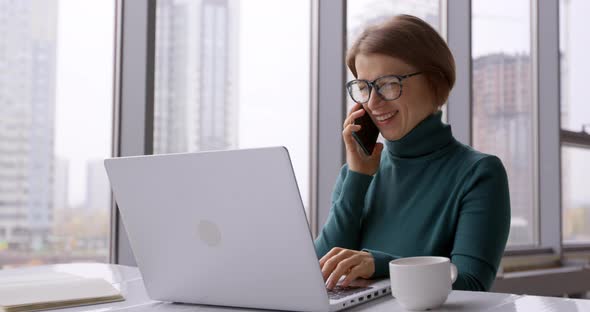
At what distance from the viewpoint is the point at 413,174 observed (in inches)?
56.8

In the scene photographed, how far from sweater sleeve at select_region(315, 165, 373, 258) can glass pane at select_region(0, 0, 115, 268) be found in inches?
28.4

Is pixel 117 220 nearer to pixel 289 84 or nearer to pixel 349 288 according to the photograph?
pixel 289 84

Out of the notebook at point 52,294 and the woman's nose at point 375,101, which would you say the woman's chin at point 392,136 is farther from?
the notebook at point 52,294

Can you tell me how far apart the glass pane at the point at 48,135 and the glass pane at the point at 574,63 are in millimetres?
3068

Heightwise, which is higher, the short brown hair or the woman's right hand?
the short brown hair

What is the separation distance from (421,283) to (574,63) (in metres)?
3.63

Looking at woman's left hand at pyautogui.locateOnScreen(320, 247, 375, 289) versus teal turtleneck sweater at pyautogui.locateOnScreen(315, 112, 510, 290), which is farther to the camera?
teal turtleneck sweater at pyautogui.locateOnScreen(315, 112, 510, 290)

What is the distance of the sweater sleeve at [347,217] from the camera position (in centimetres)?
141

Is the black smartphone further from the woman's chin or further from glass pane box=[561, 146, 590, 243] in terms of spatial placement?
glass pane box=[561, 146, 590, 243]

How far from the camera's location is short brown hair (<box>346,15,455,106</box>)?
135cm

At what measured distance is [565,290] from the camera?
11.6 ft

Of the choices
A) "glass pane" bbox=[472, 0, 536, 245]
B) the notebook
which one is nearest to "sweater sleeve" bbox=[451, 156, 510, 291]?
the notebook

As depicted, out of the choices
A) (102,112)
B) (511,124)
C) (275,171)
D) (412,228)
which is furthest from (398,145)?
(511,124)

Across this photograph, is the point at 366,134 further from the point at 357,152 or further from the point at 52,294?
the point at 52,294
